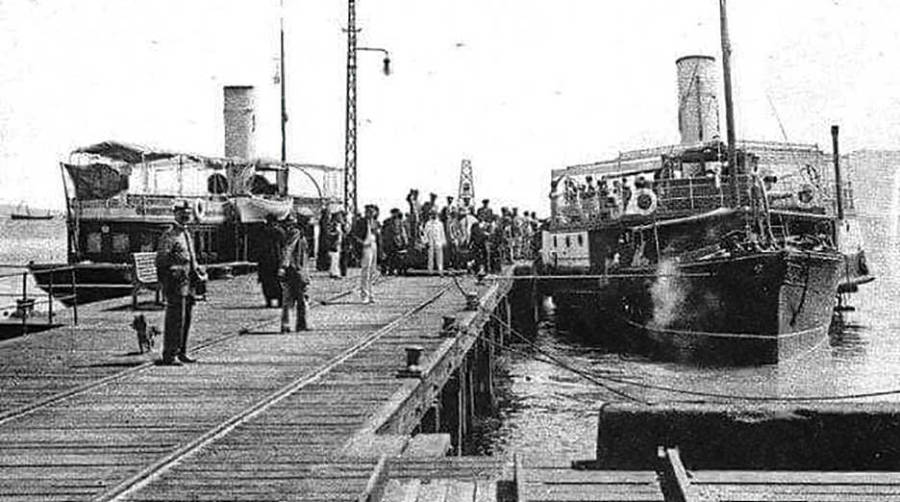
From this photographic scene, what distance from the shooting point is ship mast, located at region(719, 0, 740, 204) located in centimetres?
2242

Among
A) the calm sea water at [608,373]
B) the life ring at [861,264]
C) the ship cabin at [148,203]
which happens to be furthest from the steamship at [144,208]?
the life ring at [861,264]

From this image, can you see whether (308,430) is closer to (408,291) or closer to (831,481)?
(831,481)

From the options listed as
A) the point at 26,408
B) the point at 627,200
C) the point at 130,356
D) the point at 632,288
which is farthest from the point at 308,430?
the point at 627,200

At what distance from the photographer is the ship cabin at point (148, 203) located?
27.6 m

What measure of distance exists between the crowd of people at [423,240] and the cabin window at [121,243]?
554cm

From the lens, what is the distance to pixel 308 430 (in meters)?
7.23

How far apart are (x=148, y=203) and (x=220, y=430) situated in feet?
74.7

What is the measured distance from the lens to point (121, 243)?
91.3ft

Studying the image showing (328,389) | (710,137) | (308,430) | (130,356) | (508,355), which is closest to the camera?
(308,430)

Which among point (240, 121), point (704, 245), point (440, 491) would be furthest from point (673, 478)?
point (240, 121)

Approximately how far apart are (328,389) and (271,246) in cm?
759

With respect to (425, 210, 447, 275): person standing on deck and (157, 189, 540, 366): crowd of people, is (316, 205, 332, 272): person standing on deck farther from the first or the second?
(425, 210, 447, 275): person standing on deck

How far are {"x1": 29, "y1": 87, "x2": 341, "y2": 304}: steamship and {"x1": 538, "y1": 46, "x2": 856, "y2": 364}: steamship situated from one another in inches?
378

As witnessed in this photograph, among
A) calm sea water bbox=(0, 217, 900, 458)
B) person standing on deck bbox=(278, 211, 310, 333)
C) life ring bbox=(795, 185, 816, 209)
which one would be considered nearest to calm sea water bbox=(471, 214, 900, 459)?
calm sea water bbox=(0, 217, 900, 458)
